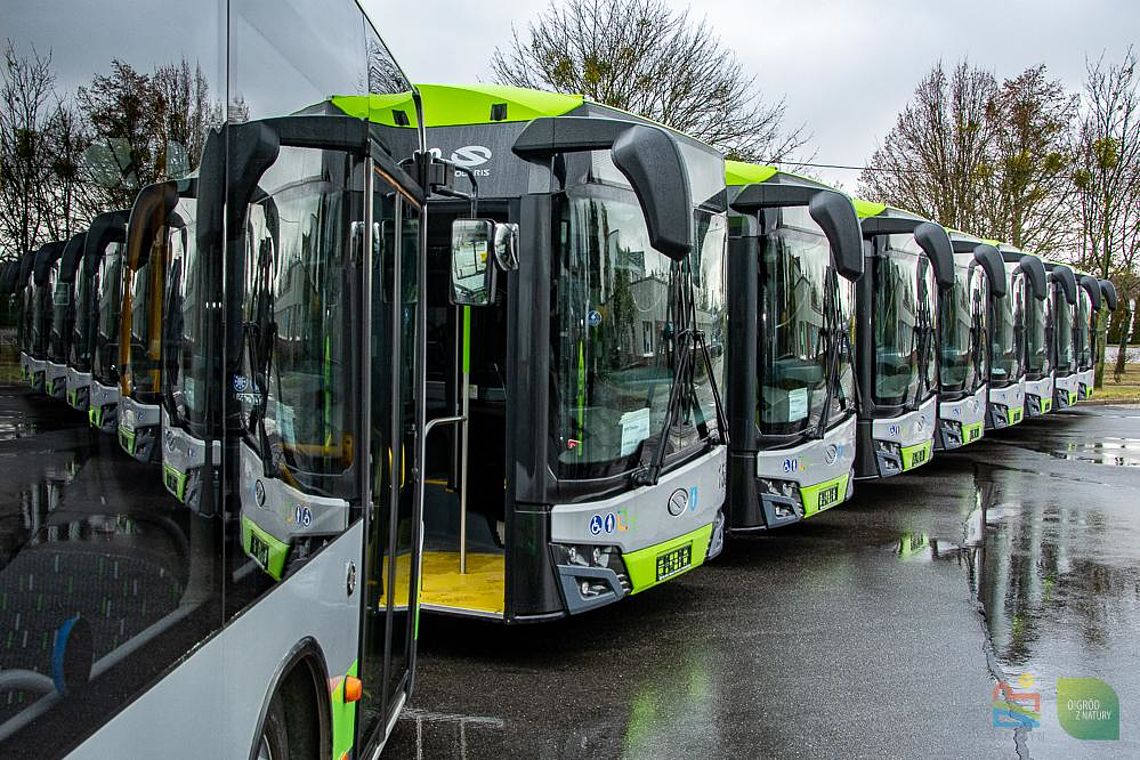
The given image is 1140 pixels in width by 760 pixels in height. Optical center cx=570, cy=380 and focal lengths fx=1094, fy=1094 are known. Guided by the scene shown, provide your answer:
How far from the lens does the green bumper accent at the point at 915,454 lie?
39.9 ft

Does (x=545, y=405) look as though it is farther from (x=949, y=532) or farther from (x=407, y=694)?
(x=949, y=532)

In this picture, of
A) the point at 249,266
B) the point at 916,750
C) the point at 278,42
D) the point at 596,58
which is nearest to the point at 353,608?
the point at 249,266

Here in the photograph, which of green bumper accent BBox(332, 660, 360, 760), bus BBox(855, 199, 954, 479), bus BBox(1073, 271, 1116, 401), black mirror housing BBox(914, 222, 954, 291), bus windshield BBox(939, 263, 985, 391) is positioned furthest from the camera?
bus BBox(1073, 271, 1116, 401)

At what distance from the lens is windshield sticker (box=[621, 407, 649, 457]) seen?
6.09m

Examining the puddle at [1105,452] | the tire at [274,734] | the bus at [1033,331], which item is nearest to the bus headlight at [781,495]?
the tire at [274,734]

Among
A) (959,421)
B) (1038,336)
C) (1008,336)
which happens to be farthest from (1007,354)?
(959,421)

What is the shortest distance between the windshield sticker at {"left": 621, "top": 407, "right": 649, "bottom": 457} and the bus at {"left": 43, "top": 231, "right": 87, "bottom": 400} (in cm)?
445

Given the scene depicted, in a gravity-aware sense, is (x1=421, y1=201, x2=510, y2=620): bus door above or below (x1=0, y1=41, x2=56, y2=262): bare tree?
below

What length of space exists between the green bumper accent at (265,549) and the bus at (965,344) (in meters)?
12.7

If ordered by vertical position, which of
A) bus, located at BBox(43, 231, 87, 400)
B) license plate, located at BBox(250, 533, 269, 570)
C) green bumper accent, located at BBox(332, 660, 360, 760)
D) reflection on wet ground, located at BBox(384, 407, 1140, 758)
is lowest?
reflection on wet ground, located at BBox(384, 407, 1140, 758)

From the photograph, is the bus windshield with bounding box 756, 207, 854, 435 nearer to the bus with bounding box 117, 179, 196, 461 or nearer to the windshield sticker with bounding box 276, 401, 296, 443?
the windshield sticker with bounding box 276, 401, 296, 443

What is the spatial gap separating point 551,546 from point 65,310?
14.1 feet

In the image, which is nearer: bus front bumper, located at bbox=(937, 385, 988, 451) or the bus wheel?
the bus wheel

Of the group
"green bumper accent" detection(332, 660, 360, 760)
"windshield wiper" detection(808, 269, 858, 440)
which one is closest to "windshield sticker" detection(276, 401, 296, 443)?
"green bumper accent" detection(332, 660, 360, 760)
